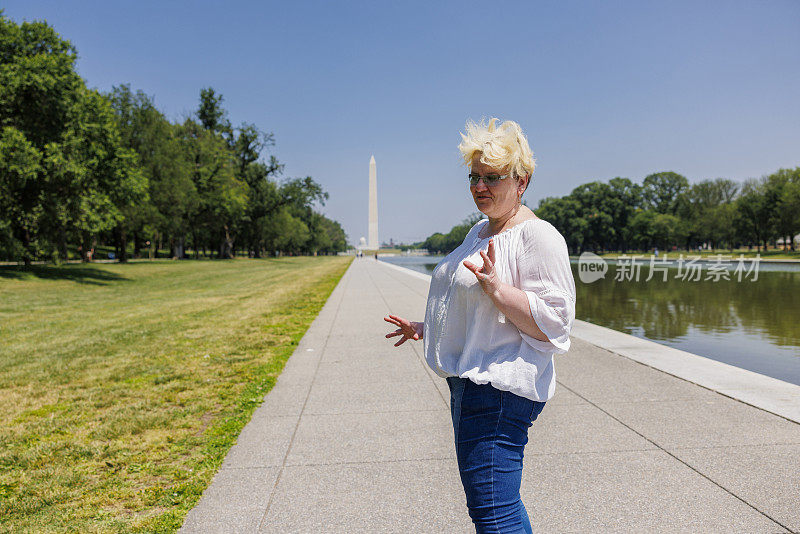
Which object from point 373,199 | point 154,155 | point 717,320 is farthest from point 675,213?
point 717,320

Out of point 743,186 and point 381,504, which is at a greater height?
point 743,186

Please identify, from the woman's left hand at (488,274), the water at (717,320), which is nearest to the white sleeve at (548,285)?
the woman's left hand at (488,274)

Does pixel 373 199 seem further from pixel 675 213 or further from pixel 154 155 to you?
pixel 675 213

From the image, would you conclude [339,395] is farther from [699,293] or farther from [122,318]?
[699,293]

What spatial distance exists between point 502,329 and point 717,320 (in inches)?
467

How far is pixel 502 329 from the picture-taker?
1.85 metres

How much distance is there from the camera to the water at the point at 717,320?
779 centimetres

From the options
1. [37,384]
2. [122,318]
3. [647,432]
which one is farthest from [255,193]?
[647,432]

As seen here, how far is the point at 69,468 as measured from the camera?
3.71 m

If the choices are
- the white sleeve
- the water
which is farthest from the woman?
the water

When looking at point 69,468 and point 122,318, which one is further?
point 122,318

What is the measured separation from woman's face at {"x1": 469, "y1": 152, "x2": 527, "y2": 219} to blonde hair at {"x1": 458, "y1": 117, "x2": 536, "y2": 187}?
3cm

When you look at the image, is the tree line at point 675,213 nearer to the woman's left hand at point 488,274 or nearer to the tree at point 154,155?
the tree at point 154,155

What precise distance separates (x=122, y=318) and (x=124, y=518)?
11013 mm
